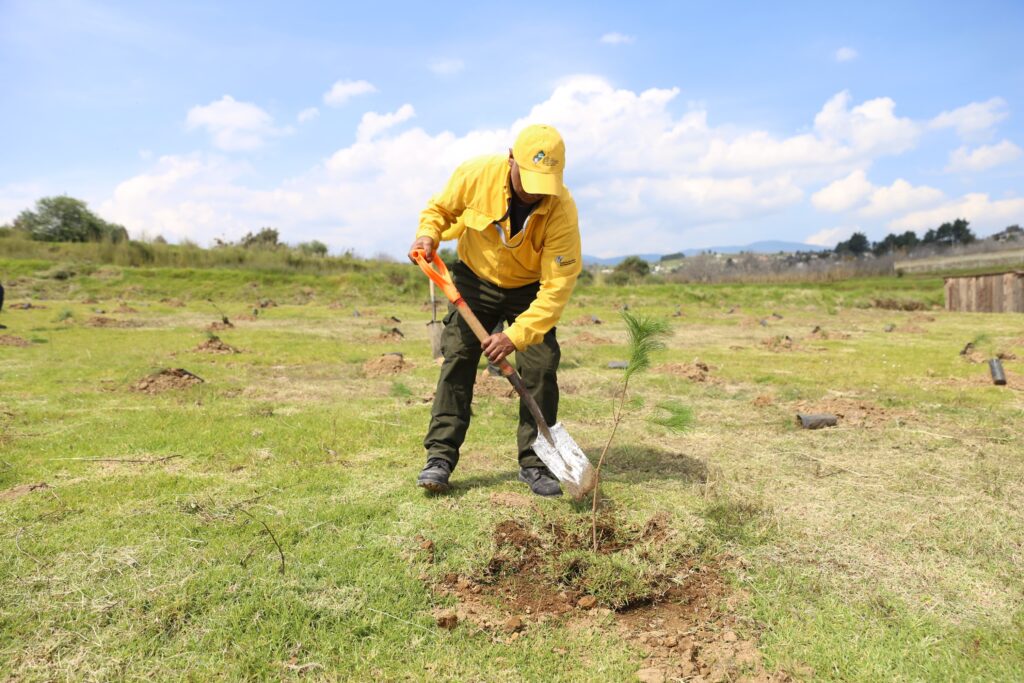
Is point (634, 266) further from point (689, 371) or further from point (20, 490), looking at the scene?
point (20, 490)

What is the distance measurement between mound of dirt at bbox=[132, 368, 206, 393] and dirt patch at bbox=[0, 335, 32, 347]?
15.8ft

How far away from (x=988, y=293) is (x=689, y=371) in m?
19.2

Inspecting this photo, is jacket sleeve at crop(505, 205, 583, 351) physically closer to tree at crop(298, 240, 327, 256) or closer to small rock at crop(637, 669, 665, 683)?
small rock at crop(637, 669, 665, 683)

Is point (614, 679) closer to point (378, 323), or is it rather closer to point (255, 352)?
point (255, 352)

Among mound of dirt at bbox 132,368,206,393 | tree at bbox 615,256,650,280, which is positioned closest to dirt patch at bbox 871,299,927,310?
tree at bbox 615,256,650,280

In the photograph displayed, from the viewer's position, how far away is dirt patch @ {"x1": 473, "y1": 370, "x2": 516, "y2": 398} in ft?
21.8

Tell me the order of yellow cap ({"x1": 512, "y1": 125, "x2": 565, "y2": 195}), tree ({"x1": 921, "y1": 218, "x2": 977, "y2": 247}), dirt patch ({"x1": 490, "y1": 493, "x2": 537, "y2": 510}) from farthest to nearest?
1. tree ({"x1": 921, "y1": 218, "x2": 977, "y2": 247})
2. dirt patch ({"x1": 490, "y1": 493, "x2": 537, "y2": 510})
3. yellow cap ({"x1": 512, "y1": 125, "x2": 565, "y2": 195})

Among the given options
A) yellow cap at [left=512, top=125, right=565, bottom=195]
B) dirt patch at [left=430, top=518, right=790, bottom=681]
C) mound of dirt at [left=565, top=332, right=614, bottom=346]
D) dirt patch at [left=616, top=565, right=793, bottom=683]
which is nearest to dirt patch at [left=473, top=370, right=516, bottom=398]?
dirt patch at [left=430, top=518, right=790, bottom=681]

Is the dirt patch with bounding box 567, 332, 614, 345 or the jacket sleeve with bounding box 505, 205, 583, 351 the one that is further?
the dirt patch with bounding box 567, 332, 614, 345

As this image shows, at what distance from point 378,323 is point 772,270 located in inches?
1076

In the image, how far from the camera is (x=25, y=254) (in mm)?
25516

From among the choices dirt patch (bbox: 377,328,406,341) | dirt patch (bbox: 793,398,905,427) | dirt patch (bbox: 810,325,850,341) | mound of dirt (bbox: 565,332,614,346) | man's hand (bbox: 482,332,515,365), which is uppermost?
man's hand (bbox: 482,332,515,365)

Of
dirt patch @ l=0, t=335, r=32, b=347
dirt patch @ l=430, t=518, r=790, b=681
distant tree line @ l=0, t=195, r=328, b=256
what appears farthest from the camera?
distant tree line @ l=0, t=195, r=328, b=256

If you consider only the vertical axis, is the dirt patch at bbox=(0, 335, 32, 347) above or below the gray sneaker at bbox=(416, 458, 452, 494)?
above
